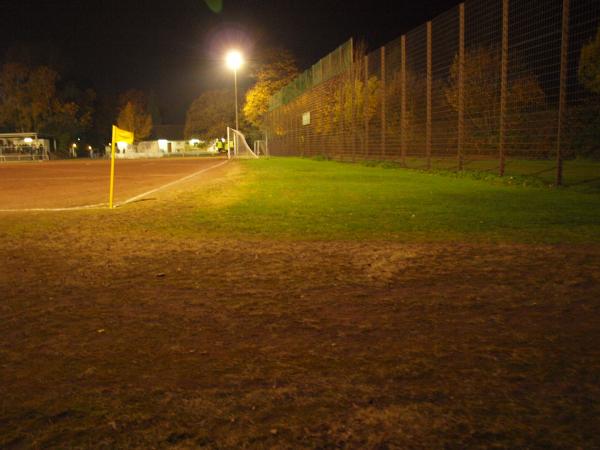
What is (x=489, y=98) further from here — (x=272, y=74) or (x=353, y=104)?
(x=272, y=74)

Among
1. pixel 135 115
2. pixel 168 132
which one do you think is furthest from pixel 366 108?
pixel 168 132

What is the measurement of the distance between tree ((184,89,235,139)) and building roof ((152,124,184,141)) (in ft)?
157

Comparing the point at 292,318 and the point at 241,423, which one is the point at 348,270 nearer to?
the point at 292,318

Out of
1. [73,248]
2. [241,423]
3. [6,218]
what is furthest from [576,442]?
[6,218]

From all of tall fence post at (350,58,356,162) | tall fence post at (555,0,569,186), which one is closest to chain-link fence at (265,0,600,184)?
tall fence post at (555,0,569,186)

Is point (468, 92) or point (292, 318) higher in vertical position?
point (468, 92)

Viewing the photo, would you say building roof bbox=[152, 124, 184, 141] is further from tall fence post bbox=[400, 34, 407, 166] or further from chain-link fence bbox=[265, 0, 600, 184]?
tall fence post bbox=[400, 34, 407, 166]

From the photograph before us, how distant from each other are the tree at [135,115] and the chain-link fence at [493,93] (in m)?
83.4

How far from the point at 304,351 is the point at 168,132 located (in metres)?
135

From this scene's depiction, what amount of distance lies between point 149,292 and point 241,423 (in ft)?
7.55

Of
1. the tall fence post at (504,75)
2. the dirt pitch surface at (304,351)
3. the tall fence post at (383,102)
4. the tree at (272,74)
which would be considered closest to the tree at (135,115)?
the tree at (272,74)

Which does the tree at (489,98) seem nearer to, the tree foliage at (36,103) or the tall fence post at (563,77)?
the tall fence post at (563,77)

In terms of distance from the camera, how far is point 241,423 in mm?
2355

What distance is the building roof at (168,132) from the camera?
13075cm
